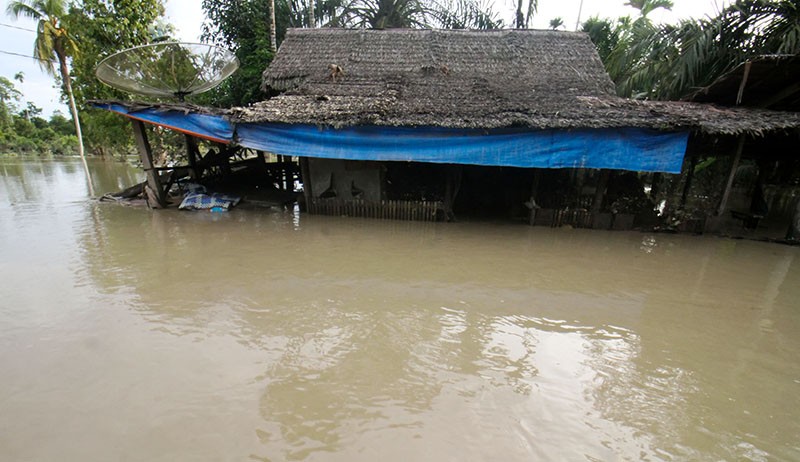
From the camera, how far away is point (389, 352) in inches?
123

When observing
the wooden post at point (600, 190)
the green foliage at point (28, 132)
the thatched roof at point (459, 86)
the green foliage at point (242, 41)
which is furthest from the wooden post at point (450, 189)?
the green foliage at point (28, 132)

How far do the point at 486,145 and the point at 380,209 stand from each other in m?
2.58

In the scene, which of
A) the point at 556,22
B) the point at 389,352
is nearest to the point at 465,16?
the point at 556,22

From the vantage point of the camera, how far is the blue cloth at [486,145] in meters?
6.38

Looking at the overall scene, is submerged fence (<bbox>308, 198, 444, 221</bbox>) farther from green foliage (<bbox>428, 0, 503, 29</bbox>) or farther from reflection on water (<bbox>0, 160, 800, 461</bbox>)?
green foliage (<bbox>428, 0, 503, 29</bbox>)

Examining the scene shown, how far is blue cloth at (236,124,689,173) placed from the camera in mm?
6375

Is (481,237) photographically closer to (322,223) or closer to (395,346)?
(322,223)

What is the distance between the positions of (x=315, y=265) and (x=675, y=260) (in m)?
5.73

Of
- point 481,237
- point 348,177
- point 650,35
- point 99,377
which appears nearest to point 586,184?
point 481,237

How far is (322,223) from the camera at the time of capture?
24.2 feet

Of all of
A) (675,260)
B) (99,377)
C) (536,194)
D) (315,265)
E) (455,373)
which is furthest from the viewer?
(536,194)

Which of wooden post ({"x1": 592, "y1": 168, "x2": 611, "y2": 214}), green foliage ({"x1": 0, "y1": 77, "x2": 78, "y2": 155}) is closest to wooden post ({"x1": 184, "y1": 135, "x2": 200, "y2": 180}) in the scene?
wooden post ({"x1": 592, "y1": 168, "x2": 611, "y2": 214})

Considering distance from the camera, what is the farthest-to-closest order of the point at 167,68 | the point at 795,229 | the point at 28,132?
1. the point at 28,132
2. the point at 167,68
3. the point at 795,229

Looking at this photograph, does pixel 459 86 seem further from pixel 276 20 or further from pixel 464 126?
pixel 276 20
